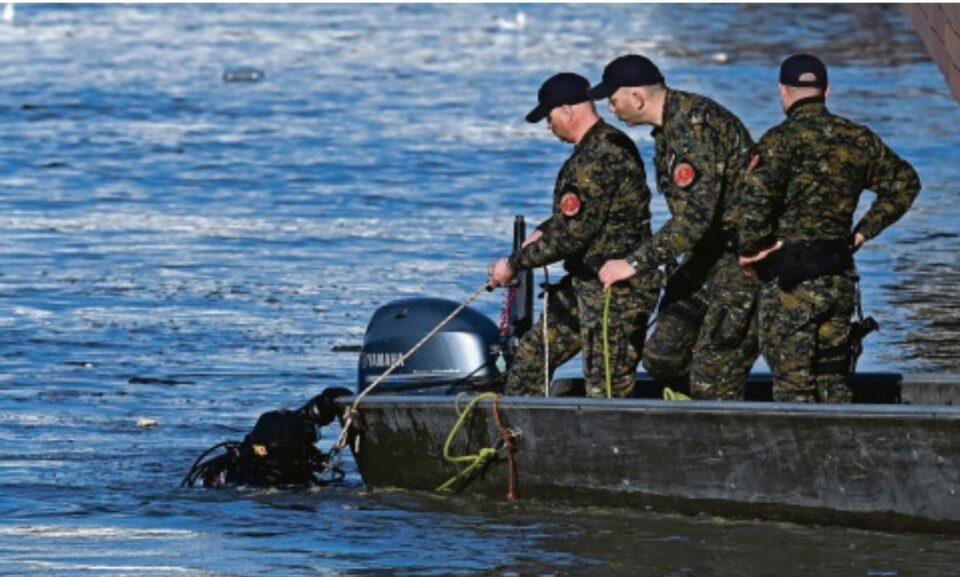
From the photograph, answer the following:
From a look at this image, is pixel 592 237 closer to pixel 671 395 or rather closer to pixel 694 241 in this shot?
pixel 694 241

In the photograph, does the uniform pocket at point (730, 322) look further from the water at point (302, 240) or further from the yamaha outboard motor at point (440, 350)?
the yamaha outboard motor at point (440, 350)

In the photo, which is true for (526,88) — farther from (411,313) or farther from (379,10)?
(411,313)

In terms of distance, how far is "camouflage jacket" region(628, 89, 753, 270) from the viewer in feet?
37.8

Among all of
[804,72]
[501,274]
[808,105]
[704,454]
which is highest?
[804,72]

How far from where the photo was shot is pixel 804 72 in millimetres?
11422

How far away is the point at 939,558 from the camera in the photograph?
Result: 10.8 m

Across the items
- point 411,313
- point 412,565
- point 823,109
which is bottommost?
point 412,565

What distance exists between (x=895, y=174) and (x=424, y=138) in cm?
1822

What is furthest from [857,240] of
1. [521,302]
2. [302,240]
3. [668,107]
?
[302,240]

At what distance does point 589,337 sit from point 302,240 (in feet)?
33.1

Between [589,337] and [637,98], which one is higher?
[637,98]

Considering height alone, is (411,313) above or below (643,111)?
below

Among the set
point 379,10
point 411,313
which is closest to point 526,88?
point 379,10

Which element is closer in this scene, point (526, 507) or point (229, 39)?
point (526, 507)
